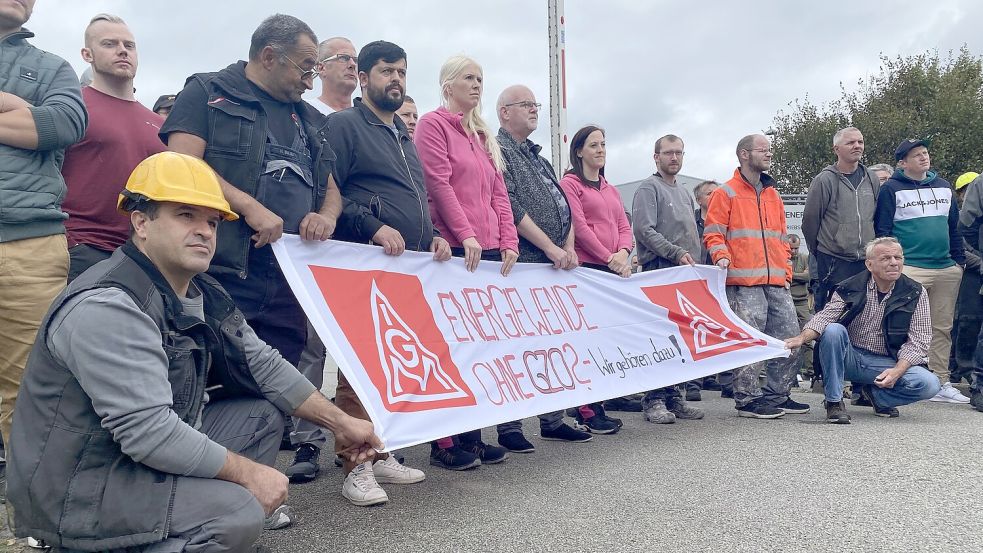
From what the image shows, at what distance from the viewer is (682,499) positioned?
142 inches

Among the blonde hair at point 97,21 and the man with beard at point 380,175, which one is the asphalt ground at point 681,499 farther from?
the blonde hair at point 97,21

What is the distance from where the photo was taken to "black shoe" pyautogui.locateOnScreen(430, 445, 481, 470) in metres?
4.24

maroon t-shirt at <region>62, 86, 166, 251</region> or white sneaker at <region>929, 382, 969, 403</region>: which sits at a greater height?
maroon t-shirt at <region>62, 86, 166, 251</region>

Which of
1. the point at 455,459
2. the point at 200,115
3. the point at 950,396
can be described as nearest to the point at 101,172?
the point at 200,115

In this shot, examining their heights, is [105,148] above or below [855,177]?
above

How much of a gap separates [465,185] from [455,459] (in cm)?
153

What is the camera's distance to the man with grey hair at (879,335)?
19.2ft

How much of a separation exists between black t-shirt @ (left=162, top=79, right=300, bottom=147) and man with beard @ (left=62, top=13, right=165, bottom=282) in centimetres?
46

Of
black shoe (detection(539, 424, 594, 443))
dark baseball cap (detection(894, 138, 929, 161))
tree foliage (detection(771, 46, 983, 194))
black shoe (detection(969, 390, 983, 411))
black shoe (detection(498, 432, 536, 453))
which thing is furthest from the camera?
tree foliage (detection(771, 46, 983, 194))

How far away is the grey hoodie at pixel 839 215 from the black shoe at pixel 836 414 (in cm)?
160

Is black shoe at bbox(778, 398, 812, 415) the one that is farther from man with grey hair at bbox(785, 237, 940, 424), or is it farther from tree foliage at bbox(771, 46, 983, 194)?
tree foliage at bbox(771, 46, 983, 194)

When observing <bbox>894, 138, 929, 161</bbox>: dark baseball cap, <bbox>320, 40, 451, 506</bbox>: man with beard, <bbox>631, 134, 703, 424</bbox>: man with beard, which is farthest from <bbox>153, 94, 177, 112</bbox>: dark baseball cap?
<bbox>894, 138, 929, 161</bbox>: dark baseball cap

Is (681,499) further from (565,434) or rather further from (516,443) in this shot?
(565,434)

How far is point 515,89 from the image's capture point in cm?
519
